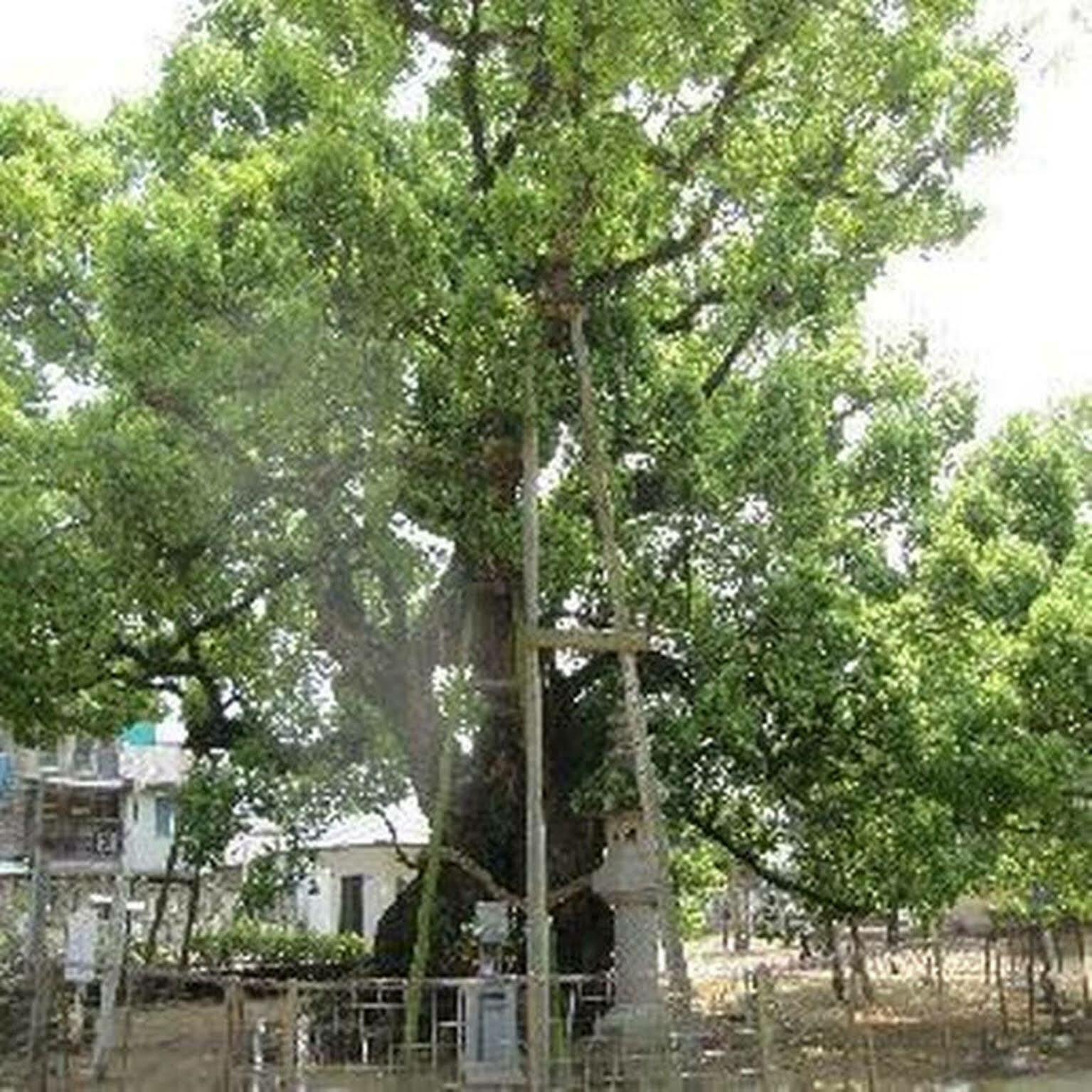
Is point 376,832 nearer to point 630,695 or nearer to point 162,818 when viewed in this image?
point 162,818

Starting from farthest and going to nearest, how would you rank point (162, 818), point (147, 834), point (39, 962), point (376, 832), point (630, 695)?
point (162, 818) < point (147, 834) < point (376, 832) < point (39, 962) < point (630, 695)

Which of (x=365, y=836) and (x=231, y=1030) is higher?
(x=365, y=836)

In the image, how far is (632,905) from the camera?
1408 cm

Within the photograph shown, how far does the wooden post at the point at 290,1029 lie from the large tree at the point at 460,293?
5015 millimetres

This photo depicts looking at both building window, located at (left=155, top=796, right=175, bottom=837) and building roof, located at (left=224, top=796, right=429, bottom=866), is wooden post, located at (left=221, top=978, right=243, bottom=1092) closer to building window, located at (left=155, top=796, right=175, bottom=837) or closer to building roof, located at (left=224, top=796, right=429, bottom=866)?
building roof, located at (left=224, top=796, right=429, bottom=866)

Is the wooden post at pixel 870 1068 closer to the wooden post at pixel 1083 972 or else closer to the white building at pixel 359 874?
the wooden post at pixel 1083 972

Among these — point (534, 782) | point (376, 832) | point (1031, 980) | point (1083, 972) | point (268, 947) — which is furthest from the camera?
point (376, 832)

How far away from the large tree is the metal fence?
10.3 ft

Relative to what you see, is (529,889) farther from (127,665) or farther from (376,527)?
(127,665)

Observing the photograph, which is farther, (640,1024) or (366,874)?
(366,874)

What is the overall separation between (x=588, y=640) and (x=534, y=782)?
1.56 m

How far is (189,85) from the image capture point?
16.6 metres

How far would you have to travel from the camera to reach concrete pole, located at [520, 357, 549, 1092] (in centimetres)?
1106

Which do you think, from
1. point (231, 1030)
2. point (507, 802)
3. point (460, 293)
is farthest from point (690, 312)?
point (231, 1030)
